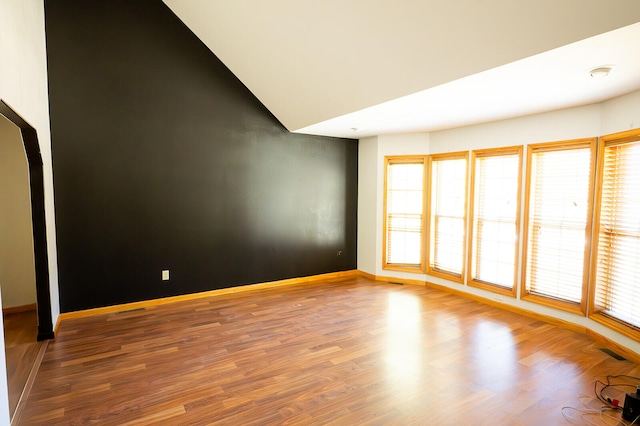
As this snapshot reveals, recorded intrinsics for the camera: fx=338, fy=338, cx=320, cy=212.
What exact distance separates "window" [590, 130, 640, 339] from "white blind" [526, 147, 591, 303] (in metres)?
0.19

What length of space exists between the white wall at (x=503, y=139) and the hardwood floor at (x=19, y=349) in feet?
14.7

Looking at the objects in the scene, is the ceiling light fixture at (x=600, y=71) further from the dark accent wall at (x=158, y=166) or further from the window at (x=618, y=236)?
the dark accent wall at (x=158, y=166)

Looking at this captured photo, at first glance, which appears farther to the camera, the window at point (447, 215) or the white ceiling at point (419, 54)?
the window at point (447, 215)

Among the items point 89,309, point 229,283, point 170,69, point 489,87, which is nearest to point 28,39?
point 170,69

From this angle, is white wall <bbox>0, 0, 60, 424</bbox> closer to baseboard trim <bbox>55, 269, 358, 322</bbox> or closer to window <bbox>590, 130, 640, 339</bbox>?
baseboard trim <bbox>55, 269, 358, 322</bbox>

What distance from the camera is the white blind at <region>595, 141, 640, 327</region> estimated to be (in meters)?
3.07

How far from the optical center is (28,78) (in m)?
2.84

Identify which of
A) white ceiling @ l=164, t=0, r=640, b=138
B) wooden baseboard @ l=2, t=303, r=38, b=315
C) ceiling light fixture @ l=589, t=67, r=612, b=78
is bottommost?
wooden baseboard @ l=2, t=303, r=38, b=315

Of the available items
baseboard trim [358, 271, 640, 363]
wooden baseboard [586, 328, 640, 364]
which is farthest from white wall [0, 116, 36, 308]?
wooden baseboard [586, 328, 640, 364]

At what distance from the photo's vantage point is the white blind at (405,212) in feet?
18.0

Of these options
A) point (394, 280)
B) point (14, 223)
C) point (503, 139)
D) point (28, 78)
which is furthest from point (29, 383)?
point (503, 139)

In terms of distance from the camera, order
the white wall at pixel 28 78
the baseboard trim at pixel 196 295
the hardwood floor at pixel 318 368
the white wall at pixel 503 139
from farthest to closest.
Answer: the baseboard trim at pixel 196 295
the white wall at pixel 503 139
the hardwood floor at pixel 318 368
the white wall at pixel 28 78

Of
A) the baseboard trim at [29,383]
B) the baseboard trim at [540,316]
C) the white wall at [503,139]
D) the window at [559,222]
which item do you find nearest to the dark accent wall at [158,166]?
the baseboard trim at [29,383]

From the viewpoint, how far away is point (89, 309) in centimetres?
402
